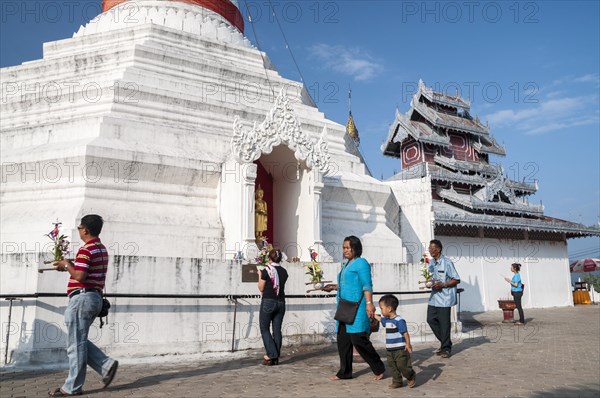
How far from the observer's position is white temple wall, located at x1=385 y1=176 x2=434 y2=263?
17766mm

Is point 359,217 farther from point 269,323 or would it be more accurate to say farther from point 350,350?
point 350,350

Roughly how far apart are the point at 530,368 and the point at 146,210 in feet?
25.4

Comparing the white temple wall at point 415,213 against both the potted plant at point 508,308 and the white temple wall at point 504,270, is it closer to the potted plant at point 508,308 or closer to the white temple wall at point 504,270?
the white temple wall at point 504,270

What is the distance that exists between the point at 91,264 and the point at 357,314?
3252 millimetres

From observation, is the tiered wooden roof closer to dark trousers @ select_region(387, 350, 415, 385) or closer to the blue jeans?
dark trousers @ select_region(387, 350, 415, 385)

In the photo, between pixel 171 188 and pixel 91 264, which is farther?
pixel 171 188

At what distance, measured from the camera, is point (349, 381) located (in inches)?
259

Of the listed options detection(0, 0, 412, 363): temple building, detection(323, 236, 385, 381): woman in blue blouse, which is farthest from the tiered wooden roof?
detection(323, 236, 385, 381): woman in blue blouse

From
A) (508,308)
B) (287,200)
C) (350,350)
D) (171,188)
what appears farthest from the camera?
(508,308)

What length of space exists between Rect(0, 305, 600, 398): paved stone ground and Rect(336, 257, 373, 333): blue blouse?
0.72 metres

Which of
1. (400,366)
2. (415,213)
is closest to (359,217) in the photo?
(415,213)

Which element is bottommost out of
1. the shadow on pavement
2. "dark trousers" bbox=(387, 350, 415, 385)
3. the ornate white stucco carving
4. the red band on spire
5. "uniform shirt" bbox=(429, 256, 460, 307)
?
the shadow on pavement

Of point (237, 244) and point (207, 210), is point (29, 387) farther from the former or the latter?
point (207, 210)

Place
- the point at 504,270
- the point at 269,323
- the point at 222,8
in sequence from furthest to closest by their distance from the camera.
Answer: the point at 504,270, the point at 222,8, the point at 269,323
